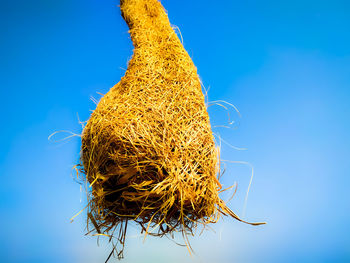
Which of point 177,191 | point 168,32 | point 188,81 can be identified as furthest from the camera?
point 168,32

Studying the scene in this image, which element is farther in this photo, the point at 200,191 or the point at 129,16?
the point at 129,16

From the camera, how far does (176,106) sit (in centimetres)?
92

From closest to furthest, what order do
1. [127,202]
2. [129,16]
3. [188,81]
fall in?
[127,202]
[188,81]
[129,16]

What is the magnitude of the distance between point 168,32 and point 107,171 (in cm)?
74

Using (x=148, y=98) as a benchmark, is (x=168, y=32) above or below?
above

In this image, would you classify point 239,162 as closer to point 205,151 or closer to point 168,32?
point 205,151

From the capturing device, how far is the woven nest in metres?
0.80

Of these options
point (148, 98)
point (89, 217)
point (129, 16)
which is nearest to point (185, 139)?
point (148, 98)

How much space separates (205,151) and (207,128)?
0.32 feet

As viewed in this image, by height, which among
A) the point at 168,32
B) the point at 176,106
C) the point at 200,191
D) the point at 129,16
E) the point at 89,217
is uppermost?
the point at 129,16

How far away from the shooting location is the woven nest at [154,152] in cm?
80

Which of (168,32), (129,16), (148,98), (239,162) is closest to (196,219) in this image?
(239,162)

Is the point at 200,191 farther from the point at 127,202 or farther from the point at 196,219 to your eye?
the point at 127,202

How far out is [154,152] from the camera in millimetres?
799
